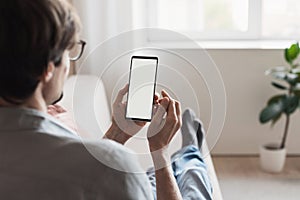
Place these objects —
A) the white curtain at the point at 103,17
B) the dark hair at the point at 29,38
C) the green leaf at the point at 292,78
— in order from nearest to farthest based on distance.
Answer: the dark hair at the point at 29,38 → the green leaf at the point at 292,78 → the white curtain at the point at 103,17

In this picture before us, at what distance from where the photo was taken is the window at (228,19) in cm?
360

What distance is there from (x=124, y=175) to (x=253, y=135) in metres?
2.54

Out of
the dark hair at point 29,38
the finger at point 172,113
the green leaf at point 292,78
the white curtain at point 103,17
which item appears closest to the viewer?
the dark hair at point 29,38

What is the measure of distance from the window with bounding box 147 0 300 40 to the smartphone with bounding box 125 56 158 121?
7.33 ft

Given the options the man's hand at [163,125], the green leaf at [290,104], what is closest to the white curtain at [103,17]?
the green leaf at [290,104]

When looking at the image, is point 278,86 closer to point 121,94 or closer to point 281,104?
point 281,104

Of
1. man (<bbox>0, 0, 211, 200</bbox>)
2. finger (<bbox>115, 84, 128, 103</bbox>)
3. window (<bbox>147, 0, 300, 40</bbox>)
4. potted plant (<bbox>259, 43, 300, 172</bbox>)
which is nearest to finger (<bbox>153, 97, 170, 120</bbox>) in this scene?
finger (<bbox>115, 84, 128, 103</bbox>)

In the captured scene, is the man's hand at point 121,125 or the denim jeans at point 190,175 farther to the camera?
the denim jeans at point 190,175

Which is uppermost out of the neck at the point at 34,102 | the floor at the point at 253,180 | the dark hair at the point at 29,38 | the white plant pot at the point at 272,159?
the dark hair at the point at 29,38

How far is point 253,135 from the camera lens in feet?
11.5

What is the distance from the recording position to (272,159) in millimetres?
3221

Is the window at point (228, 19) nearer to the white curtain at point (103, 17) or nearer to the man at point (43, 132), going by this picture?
the white curtain at point (103, 17)

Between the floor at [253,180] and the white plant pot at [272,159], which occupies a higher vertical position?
the white plant pot at [272,159]

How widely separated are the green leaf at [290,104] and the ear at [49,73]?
231 centimetres
